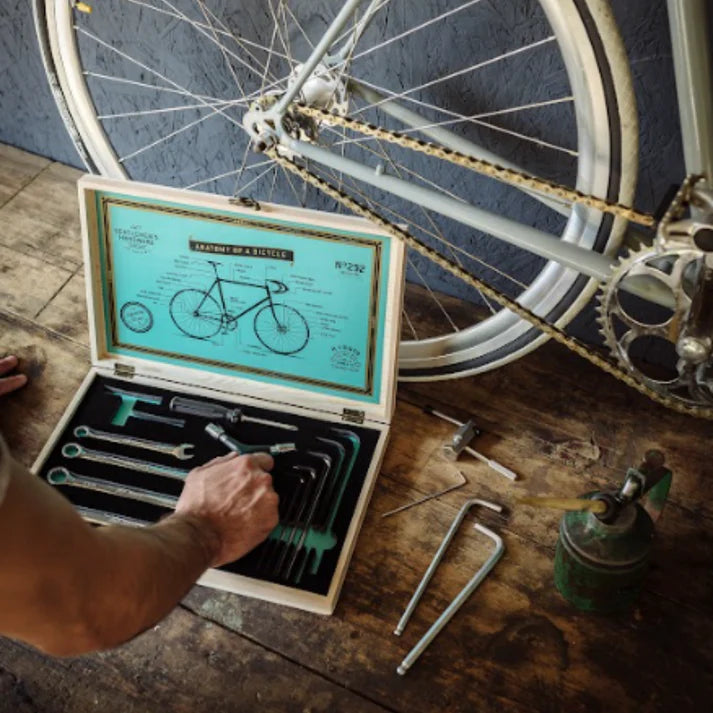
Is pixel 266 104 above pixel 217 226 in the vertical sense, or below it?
above

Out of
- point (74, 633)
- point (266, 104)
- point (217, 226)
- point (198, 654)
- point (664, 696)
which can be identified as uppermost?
point (266, 104)

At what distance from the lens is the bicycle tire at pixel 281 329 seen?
151 centimetres

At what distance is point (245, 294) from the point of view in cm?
151

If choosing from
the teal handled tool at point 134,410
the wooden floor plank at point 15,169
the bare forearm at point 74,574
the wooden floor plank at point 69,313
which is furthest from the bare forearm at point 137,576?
the wooden floor plank at point 15,169

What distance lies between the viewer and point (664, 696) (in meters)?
1.29

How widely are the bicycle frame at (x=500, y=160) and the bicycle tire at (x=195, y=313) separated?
0.30 meters

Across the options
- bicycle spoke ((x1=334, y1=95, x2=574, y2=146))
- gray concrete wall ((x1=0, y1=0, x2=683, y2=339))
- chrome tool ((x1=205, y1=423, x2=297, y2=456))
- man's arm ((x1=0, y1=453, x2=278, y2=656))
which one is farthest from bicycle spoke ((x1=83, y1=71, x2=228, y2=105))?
man's arm ((x1=0, y1=453, x2=278, y2=656))

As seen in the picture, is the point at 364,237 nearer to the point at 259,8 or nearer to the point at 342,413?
the point at 342,413

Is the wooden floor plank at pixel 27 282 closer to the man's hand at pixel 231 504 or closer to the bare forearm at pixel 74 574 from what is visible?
the man's hand at pixel 231 504

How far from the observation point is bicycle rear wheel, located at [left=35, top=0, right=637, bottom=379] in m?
1.28

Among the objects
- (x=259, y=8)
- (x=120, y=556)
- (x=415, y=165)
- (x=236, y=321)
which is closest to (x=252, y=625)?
(x=120, y=556)

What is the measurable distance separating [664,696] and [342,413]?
653 millimetres

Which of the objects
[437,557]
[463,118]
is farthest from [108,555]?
[463,118]

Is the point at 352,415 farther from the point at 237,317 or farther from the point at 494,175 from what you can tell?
the point at 494,175
